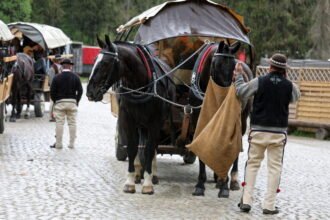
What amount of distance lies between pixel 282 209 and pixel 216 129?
1.32 metres

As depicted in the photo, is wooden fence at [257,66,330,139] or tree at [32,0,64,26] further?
tree at [32,0,64,26]

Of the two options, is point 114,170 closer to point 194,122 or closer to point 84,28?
point 194,122

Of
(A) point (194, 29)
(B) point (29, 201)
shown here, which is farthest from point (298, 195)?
(B) point (29, 201)

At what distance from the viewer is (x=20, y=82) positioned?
20812 mm

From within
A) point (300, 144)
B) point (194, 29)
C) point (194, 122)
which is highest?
point (194, 29)

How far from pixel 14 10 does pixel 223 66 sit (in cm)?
3626

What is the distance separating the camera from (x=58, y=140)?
50.0ft

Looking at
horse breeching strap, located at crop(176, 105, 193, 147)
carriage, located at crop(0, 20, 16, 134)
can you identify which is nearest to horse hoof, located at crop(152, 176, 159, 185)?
horse breeching strap, located at crop(176, 105, 193, 147)

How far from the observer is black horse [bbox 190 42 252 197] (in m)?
9.71

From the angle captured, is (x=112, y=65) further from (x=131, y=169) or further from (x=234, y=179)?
(x=234, y=179)

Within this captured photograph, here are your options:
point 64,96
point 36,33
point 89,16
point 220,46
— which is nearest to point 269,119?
point 220,46

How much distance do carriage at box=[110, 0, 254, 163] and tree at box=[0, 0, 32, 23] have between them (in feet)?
110

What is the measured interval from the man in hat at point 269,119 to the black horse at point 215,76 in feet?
2.49

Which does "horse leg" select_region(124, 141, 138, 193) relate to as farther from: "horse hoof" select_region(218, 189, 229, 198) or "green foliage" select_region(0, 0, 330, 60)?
"green foliage" select_region(0, 0, 330, 60)
